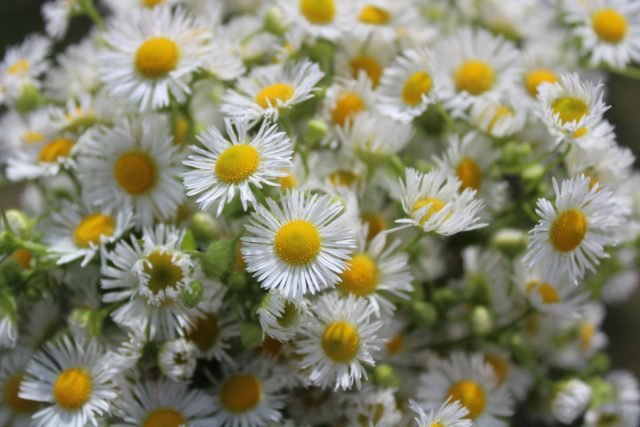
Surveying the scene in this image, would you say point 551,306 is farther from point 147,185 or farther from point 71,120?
point 71,120

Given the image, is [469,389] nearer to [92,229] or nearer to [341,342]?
[341,342]

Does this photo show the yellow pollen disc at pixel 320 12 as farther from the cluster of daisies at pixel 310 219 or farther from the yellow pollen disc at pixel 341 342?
the yellow pollen disc at pixel 341 342

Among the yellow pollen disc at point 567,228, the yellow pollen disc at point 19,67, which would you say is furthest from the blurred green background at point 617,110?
the yellow pollen disc at point 567,228

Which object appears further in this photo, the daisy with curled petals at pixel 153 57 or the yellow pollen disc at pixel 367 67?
the yellow pollen disc at pixel 367 67

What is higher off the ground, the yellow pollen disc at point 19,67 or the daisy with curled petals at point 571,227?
the daisy with curled petals at point 571,227

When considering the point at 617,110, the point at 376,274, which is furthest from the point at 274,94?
the point at 617,110

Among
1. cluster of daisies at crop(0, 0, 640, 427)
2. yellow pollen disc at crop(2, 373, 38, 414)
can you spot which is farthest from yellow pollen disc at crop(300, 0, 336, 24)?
yellow pollen disc at crop(2, 373, 38, 414)
